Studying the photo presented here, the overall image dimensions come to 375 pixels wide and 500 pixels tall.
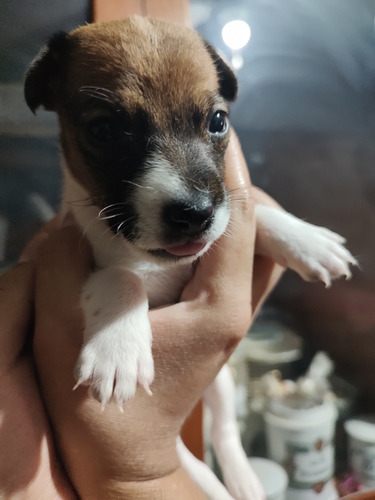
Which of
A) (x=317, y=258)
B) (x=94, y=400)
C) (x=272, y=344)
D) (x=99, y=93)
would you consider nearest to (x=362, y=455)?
(x=272, y=344)

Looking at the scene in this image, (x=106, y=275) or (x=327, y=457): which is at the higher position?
(x=106, y=275)

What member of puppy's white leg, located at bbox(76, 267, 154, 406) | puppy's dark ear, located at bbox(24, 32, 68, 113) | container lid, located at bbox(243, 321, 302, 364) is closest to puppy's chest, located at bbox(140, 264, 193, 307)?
puppy's white leg, located at bbox(76, 267, 154, 406)

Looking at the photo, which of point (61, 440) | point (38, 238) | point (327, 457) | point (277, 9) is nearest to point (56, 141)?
point (38, 238)

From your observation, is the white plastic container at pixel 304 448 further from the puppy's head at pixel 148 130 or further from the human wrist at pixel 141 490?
the puppy's head at pixel 148 130

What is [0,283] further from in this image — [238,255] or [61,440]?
[238,255]

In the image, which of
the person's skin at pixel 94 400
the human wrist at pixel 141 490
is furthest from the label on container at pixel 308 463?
the human wrist at pixel 141 490

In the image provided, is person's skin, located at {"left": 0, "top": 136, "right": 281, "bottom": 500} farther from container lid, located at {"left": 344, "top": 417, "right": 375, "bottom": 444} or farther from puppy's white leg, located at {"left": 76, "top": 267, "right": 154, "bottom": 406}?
container lid, located at {"left": 344, "top": 417, "right": 375, "bottom": 444}

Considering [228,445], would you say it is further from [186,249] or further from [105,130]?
[105,130]
